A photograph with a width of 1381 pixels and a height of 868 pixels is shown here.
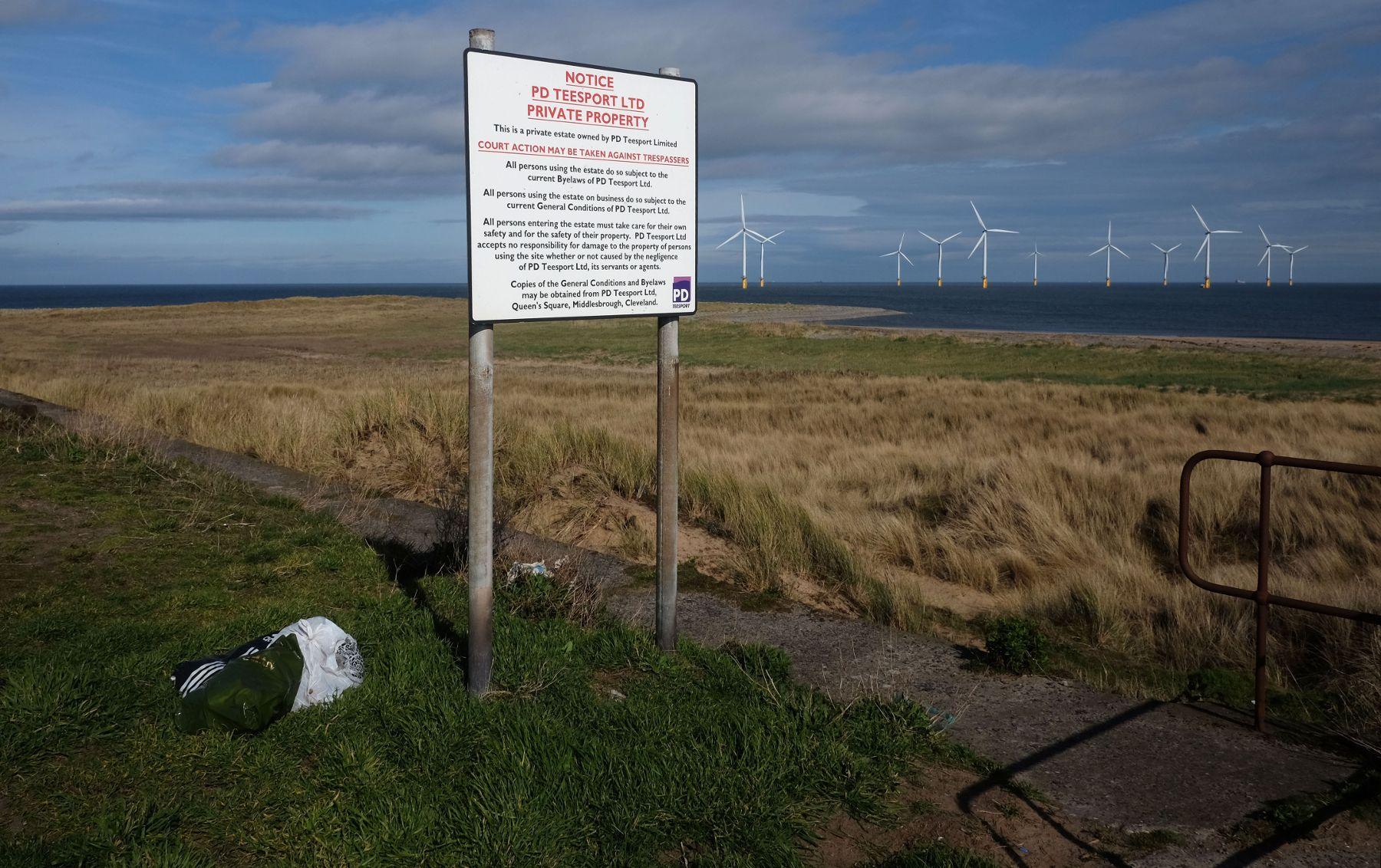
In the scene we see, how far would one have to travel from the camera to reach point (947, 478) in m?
11.6

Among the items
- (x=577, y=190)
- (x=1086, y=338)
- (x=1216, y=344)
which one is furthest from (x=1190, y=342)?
(x=577, y=190)

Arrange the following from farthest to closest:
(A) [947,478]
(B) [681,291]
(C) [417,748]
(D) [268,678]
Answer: (A) [947,478] < (B) [681,291] < (D) [268,678] < (C) [417,748]

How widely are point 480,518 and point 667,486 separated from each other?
1.09 metres

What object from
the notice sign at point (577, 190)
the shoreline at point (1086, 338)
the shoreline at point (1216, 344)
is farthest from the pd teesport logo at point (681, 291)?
the shoreline at point (1216, 344)

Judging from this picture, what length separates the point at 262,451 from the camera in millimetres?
11633

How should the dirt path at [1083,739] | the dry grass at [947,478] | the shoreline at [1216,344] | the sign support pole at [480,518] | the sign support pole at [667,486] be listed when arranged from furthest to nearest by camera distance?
1. the shoreline at [1216,344]
2. the dry grass at [947,478]
3. the sign support pole at [667,486]
4. the sign support pole at [480,518]
5. the dirt path at [1083,739]

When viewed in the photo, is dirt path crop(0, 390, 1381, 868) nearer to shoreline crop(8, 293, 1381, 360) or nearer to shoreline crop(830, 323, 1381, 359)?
shoreline crop(8, 293, 1381, 360)

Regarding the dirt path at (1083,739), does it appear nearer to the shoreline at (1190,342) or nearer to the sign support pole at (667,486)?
the sign support pole at (667,486)

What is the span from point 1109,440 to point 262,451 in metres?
11.4

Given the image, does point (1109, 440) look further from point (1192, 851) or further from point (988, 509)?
point (1192, 851)

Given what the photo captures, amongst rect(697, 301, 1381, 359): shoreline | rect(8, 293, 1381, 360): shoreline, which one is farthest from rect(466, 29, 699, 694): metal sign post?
rect(697, 301, 1381, 359): shoreline

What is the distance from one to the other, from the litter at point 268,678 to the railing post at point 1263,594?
12.6ft

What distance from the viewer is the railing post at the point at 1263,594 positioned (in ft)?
14.0

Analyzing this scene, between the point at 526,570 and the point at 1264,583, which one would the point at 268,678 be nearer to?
the point at 526,570
